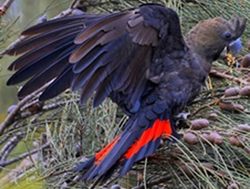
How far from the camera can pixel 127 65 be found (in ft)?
3.84

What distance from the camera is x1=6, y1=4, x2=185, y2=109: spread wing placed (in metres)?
1.09

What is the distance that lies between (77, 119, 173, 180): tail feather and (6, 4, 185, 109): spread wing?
0.06 meters

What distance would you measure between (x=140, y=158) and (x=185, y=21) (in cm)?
40

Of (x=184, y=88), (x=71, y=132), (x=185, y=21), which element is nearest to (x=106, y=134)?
(x=71, y=132)

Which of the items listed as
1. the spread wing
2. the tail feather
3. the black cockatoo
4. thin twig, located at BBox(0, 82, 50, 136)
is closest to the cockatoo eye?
the black cockatoo

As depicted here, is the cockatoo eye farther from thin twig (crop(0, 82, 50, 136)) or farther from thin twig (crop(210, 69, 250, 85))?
thin twig (crop(0, 82, 50, 136))

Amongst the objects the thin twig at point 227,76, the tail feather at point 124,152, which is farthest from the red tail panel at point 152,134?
the thin twig at point 227,76

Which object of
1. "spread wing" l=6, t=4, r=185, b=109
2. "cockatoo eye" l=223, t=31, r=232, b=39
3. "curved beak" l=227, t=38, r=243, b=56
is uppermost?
"spread wing" l=6, t=4, r=185, b=109

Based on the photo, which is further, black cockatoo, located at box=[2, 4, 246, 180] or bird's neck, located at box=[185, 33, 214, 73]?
bird's neck, located at box=[185, 33, 214, 73]

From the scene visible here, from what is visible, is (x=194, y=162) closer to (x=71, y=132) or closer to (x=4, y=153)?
(x=71, y=132)

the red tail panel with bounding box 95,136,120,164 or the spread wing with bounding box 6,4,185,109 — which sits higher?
the spread wing with bounding box 6,4,185,109

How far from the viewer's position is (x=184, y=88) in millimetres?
1277

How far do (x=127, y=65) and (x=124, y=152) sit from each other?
0.15 meters

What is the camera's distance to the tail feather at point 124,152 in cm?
104
